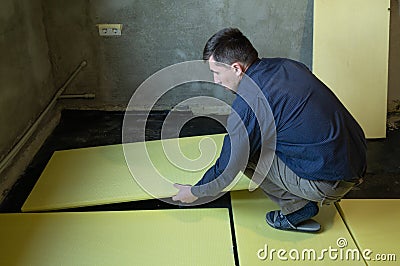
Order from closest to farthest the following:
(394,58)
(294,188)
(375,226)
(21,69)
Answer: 1. (294,188)
2. (375,226)
3. (21,69)
4. (394,58)

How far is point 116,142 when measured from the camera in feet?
10.8

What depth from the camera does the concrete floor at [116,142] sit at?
8.65 feet

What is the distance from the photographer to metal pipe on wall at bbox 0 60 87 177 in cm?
272

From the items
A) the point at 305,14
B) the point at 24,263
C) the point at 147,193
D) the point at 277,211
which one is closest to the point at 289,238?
the point at 277,211

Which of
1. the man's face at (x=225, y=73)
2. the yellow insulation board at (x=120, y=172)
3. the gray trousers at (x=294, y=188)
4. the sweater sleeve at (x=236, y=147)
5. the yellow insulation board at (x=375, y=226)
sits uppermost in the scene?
the man's face at (x=225, y=73)

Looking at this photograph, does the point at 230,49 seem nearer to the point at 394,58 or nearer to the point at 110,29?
the point at 110,29

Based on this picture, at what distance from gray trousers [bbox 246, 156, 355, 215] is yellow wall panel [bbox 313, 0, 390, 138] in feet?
3.90

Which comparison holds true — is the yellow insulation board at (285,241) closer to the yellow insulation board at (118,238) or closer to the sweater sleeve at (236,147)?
the yellow insulation board at (118,238)

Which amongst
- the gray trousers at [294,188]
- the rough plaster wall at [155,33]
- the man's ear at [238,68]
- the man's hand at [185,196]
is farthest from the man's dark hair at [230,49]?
the rough plaster wall at [155,33]

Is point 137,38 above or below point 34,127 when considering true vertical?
above

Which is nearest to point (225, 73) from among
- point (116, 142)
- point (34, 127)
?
point (116, 142)

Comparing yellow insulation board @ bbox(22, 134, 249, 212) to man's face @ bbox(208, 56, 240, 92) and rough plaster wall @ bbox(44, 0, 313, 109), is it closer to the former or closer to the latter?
man's face @ bbox(208, 56, 240, 92)

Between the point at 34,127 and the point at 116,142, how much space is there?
1.71 ft

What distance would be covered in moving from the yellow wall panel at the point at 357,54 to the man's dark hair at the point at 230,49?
134 cm
